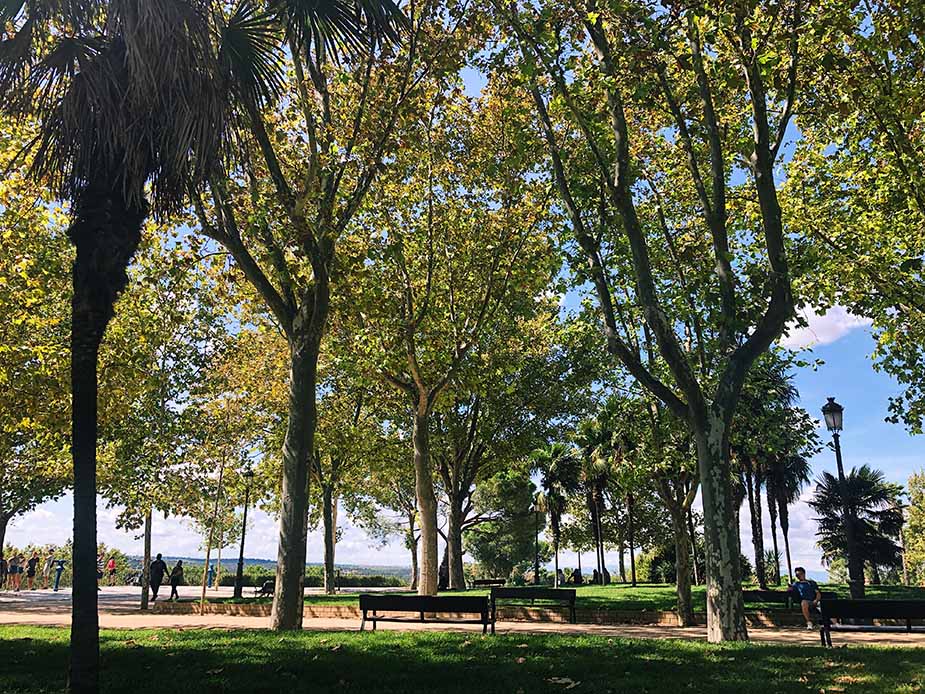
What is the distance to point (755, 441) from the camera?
1744 cm

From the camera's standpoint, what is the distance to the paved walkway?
14.1 m

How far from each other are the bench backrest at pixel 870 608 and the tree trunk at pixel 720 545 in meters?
1.49

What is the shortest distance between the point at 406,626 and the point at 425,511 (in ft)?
10.1

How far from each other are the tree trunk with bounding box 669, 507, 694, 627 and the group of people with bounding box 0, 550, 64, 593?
3208cm

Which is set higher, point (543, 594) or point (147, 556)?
point (147, 556)

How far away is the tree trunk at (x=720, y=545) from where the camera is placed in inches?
418

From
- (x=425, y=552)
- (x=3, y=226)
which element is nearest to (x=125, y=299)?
(x=3, y=226)

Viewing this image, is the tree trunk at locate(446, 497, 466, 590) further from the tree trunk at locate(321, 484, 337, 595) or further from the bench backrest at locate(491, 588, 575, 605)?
the bench backrest at locate(491, 588, 575, 605)

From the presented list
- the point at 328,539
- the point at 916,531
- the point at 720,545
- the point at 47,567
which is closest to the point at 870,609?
the point at 720,545

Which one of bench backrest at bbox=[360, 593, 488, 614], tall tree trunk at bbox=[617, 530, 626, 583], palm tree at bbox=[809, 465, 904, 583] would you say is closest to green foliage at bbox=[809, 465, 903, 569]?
palm tree at bbox=[809, 465, 904, 583]

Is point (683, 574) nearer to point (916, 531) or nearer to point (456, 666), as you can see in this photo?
point (456, 666)

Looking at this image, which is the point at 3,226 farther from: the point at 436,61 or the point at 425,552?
the point at 425,552

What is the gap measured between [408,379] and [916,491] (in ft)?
195

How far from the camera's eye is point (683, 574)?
17375 millimetres
